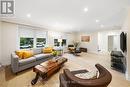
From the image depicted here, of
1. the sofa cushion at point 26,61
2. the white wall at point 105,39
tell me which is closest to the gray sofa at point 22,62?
the sofa cushion at point 26,61

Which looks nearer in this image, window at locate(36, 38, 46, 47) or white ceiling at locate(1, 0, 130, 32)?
white ceiling at locate(1, 0, 130, 32)

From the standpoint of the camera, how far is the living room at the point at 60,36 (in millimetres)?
2518

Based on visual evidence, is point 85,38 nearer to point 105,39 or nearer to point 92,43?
point 92,43

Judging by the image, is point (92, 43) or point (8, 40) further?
point (92, 43)

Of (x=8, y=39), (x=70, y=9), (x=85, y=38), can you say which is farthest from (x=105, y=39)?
(x=8, y=39)

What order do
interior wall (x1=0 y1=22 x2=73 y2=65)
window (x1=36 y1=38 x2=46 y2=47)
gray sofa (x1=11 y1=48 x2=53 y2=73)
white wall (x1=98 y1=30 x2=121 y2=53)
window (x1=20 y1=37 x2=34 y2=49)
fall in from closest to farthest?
gray sofa (x1=11 y1=48 x2=53 y2=73) < interior wall (x1=0 y1=22 x2=73 y2=65) < window (x1=20 y1=37 x2=34 y2=49) < window (x1=36 y1=38 x2=46 y2=47) < white wall (x1=98 y1=30 x2=121 y2=53)

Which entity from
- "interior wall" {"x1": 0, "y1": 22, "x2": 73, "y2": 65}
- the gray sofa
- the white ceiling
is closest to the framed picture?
the white ceiling

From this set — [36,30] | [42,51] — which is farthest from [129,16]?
[36,30]

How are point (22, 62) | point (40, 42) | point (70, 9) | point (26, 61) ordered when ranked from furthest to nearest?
point (40, 42) < point (26, 61) < point (22, 62) < point (70, 9)

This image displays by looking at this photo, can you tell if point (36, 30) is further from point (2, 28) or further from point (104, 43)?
point (104, 43)

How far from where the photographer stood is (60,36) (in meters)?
7.77

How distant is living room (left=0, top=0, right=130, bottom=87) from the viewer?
2518 mm

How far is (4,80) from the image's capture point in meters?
2.67

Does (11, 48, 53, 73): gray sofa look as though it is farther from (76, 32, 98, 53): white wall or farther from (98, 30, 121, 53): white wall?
(98, 30, 121, 53): white wall
